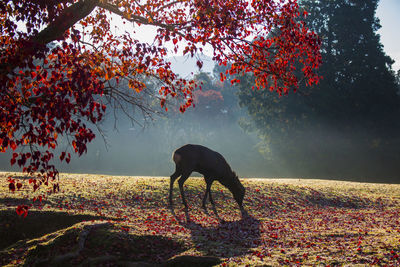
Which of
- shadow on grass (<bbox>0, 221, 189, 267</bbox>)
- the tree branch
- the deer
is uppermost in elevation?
the tree branch

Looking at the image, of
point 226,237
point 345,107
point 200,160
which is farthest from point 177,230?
point 345,107

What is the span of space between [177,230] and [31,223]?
467 centimetres

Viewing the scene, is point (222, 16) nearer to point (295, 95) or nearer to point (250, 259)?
point (250, 259)

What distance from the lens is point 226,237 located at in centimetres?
1030

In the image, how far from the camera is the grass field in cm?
824

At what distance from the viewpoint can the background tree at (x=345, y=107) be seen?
38.1 metres

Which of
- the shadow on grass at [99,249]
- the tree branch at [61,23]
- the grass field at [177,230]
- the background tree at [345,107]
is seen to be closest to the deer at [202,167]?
the grass field at [177,230]

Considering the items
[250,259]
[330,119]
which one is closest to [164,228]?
[250,259]

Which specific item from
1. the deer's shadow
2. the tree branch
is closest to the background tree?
the deer's shadow

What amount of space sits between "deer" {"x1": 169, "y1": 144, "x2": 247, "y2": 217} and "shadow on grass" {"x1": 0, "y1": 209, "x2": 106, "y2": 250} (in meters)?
3.75

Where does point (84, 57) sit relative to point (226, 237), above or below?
above

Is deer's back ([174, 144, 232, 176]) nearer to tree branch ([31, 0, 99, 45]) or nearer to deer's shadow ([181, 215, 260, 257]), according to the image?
deer's shadow ([181, 215, 260, 257])

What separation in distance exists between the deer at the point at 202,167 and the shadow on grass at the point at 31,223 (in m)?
3.75

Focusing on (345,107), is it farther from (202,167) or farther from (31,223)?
(31,223)
